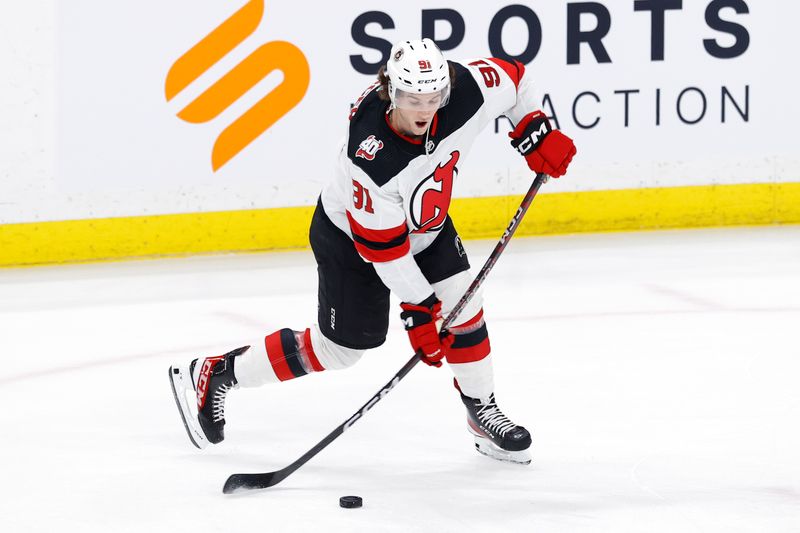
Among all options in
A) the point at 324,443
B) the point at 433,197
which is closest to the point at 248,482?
the point at 324,443

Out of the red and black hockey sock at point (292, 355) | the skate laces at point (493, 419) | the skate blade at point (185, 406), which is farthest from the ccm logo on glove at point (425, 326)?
the skate blade at point (185, 406)

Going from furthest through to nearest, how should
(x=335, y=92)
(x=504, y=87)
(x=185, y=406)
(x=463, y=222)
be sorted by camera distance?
(x=463, y=222) → (x=335, y=92) → (x=185, y=406) → (x=504, y=87)

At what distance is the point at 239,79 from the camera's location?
5500mm

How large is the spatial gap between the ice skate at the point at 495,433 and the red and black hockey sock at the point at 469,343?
125 millimetres

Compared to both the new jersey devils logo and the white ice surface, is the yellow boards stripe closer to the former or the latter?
the white ice surface

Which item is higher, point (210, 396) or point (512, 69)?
point (512, 69)

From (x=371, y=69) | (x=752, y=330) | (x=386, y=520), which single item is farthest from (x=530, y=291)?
(x=386, y=520)

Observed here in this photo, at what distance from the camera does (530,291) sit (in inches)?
190

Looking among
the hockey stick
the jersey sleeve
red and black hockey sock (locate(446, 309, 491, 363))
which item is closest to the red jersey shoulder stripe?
the jersey sleeve

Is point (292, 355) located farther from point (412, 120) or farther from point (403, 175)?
point (412, 120)

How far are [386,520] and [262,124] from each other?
11.1 feet

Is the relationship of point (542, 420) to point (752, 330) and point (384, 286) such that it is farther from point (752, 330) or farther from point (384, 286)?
point (752, 330)

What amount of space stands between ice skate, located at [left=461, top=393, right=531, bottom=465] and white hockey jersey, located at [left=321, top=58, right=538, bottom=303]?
41cm

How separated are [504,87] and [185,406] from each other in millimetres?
1106
